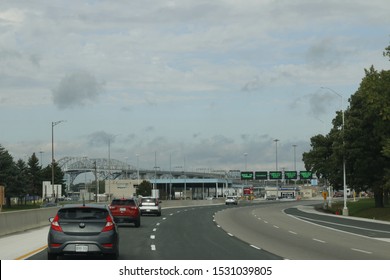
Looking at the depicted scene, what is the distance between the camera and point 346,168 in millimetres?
66812

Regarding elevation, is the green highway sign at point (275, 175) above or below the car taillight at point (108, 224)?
above

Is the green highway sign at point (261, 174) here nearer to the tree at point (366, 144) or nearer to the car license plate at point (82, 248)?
the tree at point (366, 144)

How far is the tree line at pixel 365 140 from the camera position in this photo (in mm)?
53050

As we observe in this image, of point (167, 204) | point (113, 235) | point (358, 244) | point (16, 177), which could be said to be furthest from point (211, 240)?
point (16, 177)

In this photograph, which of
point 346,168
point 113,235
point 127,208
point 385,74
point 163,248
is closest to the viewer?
point 113,235

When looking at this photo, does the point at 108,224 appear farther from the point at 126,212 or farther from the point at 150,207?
the point at 150,207

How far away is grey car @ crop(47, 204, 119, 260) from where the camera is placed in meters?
16.9

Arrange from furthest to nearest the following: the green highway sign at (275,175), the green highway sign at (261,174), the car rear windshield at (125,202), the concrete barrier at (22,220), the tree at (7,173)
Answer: the green highway sign at (261,174)
the green highway sign at (275,175)
the tree at (7,173)
the car rear windshield at (125,202)
the concrete barrier at (22,220)

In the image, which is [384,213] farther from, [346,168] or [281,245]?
[281,245]

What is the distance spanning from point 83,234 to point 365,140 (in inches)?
1922

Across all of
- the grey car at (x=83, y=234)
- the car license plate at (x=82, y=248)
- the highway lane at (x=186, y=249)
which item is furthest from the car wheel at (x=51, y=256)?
the car license plate at (x=82, y=248)

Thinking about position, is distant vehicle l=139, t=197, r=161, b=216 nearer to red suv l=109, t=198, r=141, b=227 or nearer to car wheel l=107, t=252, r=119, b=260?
red suv l=109, t=198, r=141, b=227

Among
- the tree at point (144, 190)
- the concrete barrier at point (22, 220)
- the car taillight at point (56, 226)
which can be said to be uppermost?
the car taillight at point (56, 226)

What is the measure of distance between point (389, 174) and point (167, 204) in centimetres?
4252
